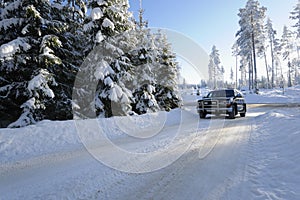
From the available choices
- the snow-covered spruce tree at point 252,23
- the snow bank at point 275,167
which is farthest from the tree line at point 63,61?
the snow-covered spruce tree at point 252,23

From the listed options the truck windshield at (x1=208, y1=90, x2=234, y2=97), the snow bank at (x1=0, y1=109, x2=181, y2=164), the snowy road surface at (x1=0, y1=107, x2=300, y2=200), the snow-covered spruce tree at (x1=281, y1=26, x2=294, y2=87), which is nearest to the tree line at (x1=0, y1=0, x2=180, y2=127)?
the snow bank at (x1=0, y1=109, x2=181, y2=164)

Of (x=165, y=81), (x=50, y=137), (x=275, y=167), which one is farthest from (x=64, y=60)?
(x=275, y=167)

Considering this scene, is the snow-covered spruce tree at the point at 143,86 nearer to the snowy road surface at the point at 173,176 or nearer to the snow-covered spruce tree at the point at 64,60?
the snow-covered spruce tree at the point at 64,60

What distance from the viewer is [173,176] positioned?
4250mm

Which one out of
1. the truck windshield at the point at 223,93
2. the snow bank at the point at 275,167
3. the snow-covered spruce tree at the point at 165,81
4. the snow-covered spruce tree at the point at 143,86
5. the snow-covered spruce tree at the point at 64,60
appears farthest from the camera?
the snow-covered spruce tree at the point at 165,81

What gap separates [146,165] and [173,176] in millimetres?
913

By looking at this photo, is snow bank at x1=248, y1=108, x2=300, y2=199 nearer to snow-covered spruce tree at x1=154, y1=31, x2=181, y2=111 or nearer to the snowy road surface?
the snowy road surface

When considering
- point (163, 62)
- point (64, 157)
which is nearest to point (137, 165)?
point (64, 157)

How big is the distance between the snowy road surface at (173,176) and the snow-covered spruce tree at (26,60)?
3493 mm

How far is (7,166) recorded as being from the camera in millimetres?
5129

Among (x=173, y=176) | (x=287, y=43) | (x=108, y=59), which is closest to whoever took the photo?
(x=173, y=176)

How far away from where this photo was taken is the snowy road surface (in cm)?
348

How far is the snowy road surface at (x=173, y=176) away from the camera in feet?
11.4

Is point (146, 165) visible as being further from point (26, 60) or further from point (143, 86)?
point (143, 86)
